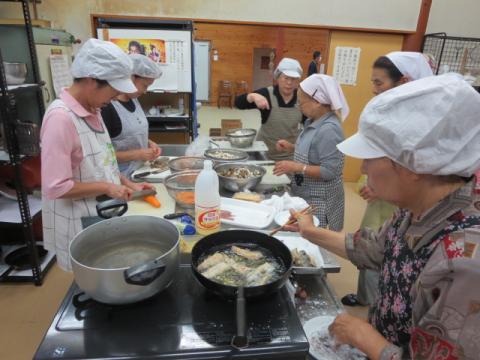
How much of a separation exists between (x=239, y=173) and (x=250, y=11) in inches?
119

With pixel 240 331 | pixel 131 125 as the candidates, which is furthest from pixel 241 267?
pixel 131 125

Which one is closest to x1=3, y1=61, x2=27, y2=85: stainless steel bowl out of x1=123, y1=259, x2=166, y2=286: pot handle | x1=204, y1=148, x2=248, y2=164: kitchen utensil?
x1=204, y1=148, x2=248, y2=164: kitchen utensil

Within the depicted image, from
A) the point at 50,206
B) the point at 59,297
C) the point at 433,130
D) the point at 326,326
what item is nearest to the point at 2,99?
the point at 50,206

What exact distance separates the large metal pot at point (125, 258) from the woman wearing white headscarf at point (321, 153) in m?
1.25

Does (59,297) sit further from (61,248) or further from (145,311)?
(145,311)

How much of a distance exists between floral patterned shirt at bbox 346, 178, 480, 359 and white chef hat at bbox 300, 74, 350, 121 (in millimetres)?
1218

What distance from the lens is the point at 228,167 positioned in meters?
2.20

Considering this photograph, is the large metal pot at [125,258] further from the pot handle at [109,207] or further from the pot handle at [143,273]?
the pot handle at [109,207]

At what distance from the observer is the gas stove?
739mm

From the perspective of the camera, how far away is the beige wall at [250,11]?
402cm

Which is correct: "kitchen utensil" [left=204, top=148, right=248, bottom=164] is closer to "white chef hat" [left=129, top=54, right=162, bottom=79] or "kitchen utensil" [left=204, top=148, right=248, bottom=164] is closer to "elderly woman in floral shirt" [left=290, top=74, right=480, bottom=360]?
"white chef hat" [left=129, top=54, right=162, bottom=79]

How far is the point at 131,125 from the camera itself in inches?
94.3

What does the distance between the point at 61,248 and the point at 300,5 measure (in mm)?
4035

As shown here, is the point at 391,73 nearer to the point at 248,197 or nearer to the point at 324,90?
the point at 324,90
